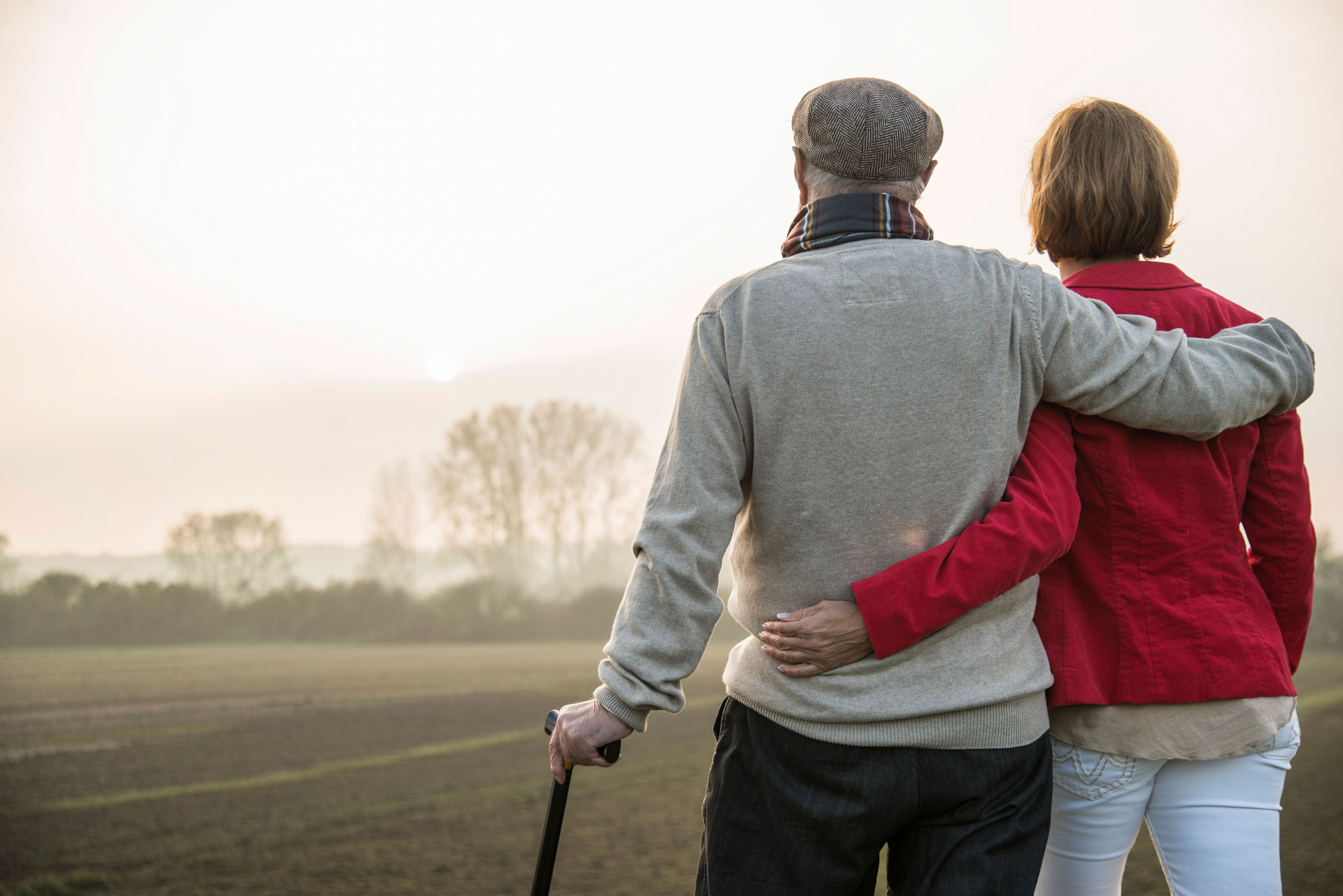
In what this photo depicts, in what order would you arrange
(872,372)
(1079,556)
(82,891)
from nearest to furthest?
(872,372)
(1079,556)
(82,891)

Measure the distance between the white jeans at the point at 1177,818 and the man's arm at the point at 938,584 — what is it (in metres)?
0.34

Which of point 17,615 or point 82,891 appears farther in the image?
point 17,615

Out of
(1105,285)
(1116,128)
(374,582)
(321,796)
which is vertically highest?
(1116,128)

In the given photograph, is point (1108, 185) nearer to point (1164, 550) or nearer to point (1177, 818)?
point (1164, 550)

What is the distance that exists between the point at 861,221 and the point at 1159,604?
616mm

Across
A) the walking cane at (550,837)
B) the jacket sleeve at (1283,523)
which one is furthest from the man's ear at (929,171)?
the walking cane at (550,837)

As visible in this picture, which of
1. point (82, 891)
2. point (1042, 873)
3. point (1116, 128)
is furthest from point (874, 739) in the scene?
point (82, 891)

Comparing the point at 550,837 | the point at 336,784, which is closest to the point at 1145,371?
the point at 550,837

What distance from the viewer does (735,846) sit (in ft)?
3.34

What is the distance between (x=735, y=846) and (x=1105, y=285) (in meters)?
0.90

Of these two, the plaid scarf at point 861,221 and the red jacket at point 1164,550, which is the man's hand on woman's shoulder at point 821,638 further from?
the plaid scarf at point 861,221

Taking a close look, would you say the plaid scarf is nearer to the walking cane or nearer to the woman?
the woman

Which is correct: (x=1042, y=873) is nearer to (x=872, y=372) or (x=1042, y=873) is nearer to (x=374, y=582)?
(x=872, y=372)

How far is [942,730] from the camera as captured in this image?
95 cm
